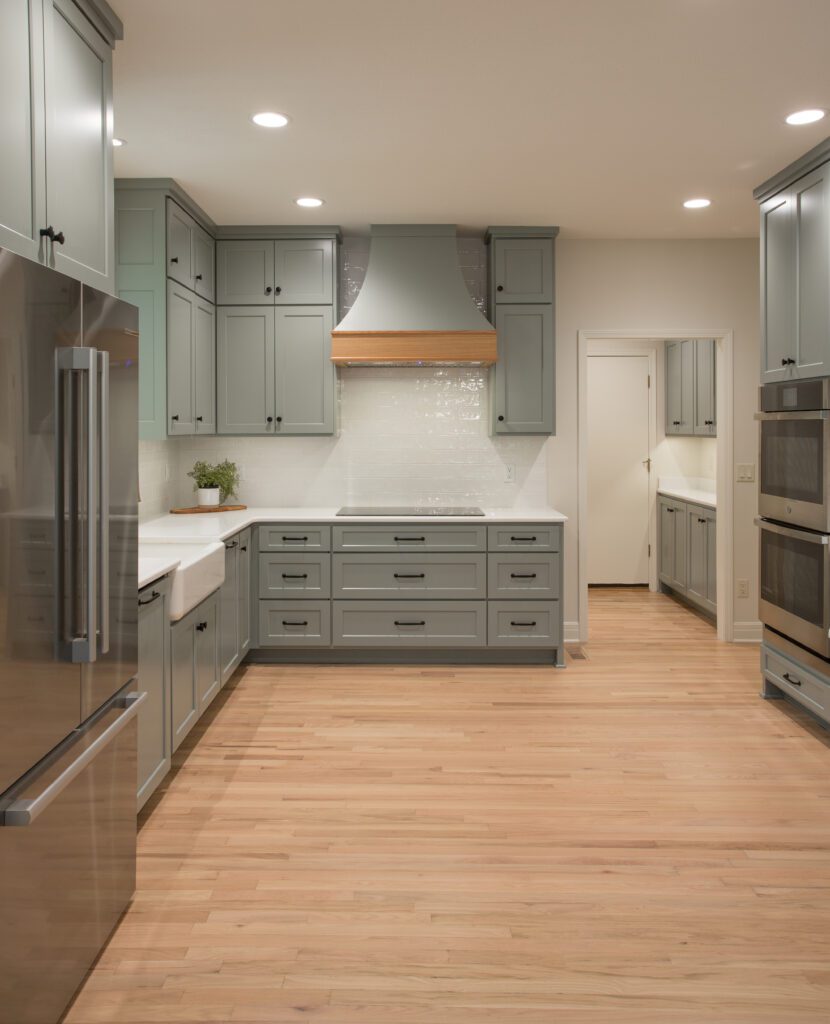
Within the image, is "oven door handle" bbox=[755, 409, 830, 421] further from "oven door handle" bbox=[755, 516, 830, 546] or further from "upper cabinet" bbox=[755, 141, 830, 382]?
"oven door handle" bbox=[755, 516, 830, 546]

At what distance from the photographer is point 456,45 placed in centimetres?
288

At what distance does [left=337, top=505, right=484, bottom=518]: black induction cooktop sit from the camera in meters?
5.25

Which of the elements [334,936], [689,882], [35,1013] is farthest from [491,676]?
[35,1013]

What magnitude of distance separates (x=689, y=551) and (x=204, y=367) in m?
3.85

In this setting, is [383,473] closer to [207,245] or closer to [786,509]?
[207,245]

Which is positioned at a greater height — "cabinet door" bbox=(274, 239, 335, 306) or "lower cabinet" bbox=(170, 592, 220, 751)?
"cabinet door" bbox=(274, 239, 335, 306)

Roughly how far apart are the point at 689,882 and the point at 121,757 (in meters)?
1.69

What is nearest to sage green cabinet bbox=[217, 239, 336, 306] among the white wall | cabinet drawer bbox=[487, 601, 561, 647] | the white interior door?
the white wall

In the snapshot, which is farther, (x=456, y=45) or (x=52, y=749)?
(x=456, y=45)

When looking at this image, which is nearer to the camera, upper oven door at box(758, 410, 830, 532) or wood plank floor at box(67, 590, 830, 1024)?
wood plank floor at box(67, 590, 830, 1024)

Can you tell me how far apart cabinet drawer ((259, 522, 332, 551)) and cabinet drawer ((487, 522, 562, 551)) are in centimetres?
96

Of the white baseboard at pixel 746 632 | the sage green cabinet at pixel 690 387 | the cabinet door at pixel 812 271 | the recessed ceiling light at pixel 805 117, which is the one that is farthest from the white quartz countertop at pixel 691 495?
the recessed ceiling light at pixel 805 117

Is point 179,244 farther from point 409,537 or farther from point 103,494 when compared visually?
point 103,494

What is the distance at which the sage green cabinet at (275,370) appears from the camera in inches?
209
